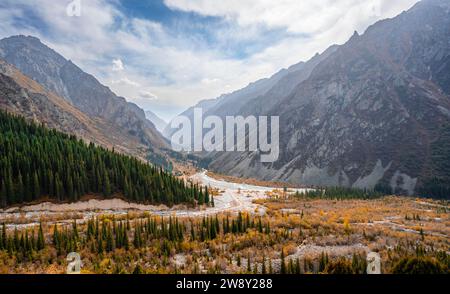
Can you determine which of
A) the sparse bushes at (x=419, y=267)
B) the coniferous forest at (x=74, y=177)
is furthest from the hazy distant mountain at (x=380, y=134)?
the sparse bushes at (x=419, y=267)

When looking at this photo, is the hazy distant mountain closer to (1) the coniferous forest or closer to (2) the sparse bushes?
(1) the coniferous forest

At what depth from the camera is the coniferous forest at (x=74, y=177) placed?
51281 millimetres

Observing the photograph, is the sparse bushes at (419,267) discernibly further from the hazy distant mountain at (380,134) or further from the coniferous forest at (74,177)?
the hazy distant mountain at (380,134)

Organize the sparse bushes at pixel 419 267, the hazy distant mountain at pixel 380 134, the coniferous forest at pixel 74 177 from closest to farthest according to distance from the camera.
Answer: the sparse bushes at pixel 419 267 → the coniferous forest at pixel 74 177 → the hazy distant mountain at pixel 380 134

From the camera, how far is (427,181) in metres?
115

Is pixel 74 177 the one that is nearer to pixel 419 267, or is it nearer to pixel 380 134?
pixel 419 267

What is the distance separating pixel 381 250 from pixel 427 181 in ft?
361

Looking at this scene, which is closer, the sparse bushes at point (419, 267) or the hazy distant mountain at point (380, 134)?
the sparse bushes at point (419, 267)

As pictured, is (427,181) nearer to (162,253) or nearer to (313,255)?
(313,255)

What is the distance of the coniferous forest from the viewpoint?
51281 mm

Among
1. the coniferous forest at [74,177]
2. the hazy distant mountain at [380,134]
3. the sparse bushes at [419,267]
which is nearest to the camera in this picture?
the sparse bushes at [419,267]

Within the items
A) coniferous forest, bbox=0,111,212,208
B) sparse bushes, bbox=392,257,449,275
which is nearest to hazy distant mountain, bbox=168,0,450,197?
coniferous forest, bbox=0,111,212,208

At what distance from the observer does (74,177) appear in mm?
55188
